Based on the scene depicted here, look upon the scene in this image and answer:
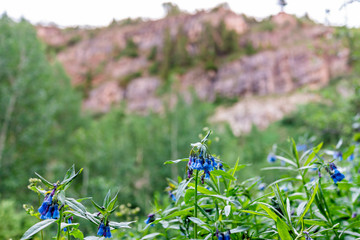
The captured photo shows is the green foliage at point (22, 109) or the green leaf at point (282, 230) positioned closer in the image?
the green leaf at point (282, 230)

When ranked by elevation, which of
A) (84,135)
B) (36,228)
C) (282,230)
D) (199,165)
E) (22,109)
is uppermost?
(22,109)

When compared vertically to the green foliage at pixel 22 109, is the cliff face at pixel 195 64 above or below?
above

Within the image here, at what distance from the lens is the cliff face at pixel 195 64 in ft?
147

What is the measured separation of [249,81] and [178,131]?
107 ft

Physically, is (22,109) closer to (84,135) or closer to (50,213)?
(84,135)

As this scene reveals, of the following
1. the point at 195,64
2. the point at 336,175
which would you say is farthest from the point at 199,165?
the point at 195,64

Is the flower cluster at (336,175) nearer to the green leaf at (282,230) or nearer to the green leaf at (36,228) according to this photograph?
the green leaf at (282,230)

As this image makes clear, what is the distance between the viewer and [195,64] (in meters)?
52.9

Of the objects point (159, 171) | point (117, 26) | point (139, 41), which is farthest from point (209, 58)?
point (159, 171)

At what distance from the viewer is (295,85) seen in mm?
43156

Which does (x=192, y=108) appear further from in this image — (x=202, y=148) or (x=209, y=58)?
(x=209, y=58)

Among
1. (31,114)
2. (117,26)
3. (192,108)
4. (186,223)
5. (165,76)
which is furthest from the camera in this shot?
(117,26)

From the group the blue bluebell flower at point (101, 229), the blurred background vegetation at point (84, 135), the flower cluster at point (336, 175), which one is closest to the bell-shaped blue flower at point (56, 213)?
the blue bluebell flower at point (101, 229)

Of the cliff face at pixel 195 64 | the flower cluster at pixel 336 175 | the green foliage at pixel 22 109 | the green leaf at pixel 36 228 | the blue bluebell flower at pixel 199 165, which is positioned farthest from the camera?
the cliff face at pixel 195 64
